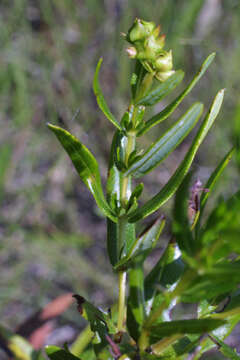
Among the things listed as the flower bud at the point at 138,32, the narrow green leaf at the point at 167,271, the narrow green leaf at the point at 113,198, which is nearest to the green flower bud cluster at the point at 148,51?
the flower bud at the point at 138,32

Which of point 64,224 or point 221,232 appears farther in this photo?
point 64,224

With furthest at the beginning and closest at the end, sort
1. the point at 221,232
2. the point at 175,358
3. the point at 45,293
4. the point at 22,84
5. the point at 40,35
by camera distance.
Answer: the point at 40,35 < the point at 22,84 < the point at 45,293 < the point at 175,358 < the point at 221,232

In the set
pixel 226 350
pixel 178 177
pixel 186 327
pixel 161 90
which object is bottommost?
pixel 226 350

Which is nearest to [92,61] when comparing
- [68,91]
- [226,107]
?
[68,91]

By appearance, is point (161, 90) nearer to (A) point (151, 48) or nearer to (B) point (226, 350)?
(A) point (151, 48)

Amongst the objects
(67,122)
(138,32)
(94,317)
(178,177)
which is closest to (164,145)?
(178,177)

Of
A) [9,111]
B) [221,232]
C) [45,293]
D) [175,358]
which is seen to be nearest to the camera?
[221,232]

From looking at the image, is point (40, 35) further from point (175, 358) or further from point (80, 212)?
point (175, 358)

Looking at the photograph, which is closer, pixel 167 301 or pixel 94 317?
pixel 167 301
